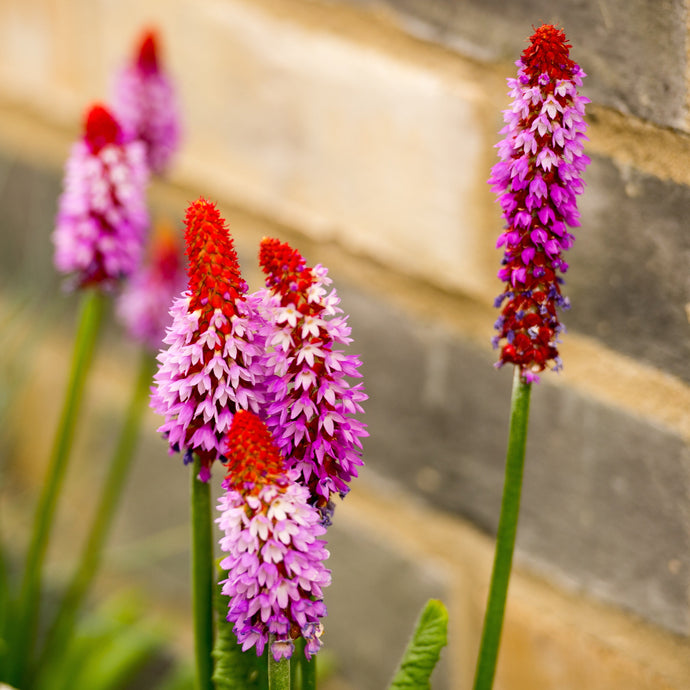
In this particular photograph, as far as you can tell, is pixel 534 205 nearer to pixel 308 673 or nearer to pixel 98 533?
pixel 308 673

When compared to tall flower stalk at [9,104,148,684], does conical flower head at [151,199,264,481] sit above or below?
below

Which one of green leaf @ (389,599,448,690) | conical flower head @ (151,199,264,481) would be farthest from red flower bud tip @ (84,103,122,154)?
green leaf @ (389,599,448,690)

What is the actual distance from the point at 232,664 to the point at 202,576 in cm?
6

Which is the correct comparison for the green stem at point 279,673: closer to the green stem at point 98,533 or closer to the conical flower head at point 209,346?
the conical flower head at point 209,346

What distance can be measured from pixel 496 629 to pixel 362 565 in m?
0.48

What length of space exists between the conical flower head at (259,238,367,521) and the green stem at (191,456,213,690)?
0.24 ft

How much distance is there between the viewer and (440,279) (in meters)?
0.89

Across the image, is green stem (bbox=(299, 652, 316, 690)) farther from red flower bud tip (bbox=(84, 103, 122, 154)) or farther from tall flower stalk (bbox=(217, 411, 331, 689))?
red flower bud tip (bbox=(84, 103, 122, 154))

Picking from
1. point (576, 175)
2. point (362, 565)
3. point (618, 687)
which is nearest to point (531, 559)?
point (618, 687)

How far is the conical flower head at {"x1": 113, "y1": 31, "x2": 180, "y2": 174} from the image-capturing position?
88 cm

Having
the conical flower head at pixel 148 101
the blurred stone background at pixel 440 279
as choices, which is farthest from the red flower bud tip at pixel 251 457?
the conical flower head at pixel 148 101

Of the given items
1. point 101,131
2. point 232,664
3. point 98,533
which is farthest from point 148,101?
point 232,664

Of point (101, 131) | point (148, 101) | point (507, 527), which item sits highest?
point (148, 101)

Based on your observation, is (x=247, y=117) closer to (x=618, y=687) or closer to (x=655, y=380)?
(x=655, y=380)
